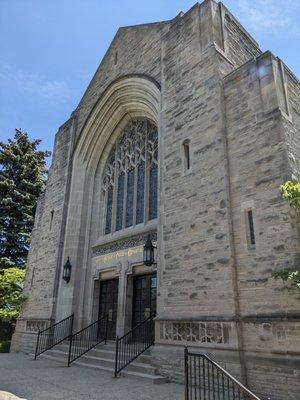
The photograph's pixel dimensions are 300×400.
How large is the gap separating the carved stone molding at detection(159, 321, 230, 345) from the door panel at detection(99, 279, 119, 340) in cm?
381

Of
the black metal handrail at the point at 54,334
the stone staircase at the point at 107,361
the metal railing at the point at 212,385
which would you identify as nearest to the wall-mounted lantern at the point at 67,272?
the black metal handrail at the point at 54,334

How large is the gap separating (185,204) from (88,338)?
631 cm

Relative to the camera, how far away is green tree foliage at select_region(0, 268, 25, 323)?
14961 millimetres

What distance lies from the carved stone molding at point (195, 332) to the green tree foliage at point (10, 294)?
890 cm

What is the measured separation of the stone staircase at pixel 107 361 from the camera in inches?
302

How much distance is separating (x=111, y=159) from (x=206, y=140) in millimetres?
6985

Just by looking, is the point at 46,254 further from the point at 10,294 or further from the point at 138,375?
the point at 138,375

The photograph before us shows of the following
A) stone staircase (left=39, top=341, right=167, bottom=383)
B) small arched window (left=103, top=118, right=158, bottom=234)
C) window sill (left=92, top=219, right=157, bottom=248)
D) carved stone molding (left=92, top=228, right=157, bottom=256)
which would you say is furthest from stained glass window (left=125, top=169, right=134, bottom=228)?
stone staircase (left=39, top=341, right=167, bottom=383)

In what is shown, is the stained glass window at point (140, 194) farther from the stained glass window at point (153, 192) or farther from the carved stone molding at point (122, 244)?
the carved stone molding at point (122, 244)

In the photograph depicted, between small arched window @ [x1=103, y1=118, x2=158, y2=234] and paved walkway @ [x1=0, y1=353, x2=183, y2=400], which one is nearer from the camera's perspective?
paved walkway @ [x1=0, y1=353, x2=183, y2=400]

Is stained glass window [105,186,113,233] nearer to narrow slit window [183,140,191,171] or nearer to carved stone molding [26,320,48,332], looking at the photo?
carved stone molding [26,320,48,332]

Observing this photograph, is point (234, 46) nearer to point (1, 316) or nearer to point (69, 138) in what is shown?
point (69, 138)

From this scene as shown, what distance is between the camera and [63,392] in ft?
20.7

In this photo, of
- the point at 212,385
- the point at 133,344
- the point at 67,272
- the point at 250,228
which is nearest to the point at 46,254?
the point at 67,272
